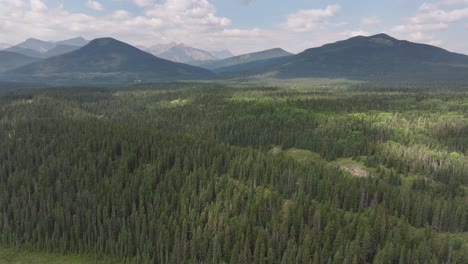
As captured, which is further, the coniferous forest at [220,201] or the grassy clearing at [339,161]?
the grassy clearing at [339,161]

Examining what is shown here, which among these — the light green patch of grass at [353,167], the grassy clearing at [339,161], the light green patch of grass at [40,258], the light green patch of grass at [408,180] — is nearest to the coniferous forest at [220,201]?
the light green patch of grass at [353,167]

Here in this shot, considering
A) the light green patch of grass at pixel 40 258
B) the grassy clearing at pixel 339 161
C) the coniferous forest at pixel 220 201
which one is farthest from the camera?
the grassy clearing at pixel 339 161

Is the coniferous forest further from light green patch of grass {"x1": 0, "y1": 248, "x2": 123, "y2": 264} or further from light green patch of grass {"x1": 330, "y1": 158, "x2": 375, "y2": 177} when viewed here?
light green patch of grass {"x1": 0, "y1": 248, "x2": 123, "y2": 264}

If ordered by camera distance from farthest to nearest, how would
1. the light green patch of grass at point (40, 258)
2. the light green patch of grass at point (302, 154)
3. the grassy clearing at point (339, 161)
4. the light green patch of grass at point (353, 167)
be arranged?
the light green patch of grass at point (302, 154), the grassy clearing at point (339, 161), the light green patch of grass at point (353, 167), the light green patch of grass at point (40, 258)

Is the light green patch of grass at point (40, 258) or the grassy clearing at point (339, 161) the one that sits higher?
the grassy clearing at point (339, 161)

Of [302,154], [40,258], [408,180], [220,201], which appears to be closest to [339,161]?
[302,154]

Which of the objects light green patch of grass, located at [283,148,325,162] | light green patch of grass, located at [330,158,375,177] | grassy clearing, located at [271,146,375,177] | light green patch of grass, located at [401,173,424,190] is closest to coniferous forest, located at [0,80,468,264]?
light green patch of grass, located at [330,158,375,177]

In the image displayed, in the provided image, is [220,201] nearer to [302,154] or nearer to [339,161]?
[339,161]

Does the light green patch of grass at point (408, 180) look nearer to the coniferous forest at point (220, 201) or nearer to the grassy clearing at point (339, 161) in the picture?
the coniferous forest at point (220, 201)

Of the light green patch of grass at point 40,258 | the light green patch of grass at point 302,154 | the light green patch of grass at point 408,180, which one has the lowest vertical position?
the light green patch of grass at point 40,258

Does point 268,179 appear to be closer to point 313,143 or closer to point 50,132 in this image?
point 313,143
